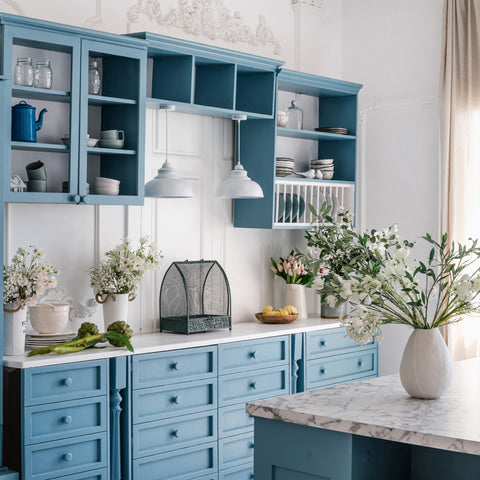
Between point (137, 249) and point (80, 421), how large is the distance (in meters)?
1.20

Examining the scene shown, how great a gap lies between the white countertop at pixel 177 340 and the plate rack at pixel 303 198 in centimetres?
69

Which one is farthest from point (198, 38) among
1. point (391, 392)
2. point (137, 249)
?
point (391, 392)

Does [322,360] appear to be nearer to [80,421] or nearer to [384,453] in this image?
[80,421]

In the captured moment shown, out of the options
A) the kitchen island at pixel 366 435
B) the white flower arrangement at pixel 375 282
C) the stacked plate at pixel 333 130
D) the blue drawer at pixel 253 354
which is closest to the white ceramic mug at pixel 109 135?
the blue drawer at pixel 253 354

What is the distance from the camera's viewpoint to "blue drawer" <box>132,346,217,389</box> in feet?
13.1

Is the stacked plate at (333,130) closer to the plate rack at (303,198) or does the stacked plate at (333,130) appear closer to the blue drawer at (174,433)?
the plate rack at (303,198)

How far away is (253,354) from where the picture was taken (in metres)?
A: 4.64

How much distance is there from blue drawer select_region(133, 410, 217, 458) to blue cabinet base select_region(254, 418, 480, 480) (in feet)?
5.15

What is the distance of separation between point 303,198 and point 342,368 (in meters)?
1.21

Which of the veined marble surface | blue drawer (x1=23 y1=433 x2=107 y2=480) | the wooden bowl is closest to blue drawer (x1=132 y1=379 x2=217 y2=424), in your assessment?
blue drawer (x1=23 y1=433 x2=107 y2=480)

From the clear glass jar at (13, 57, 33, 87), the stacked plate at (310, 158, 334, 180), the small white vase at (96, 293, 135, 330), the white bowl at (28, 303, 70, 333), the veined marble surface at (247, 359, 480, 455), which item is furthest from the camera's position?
the stacked plate at (310, 158, 334, 180)

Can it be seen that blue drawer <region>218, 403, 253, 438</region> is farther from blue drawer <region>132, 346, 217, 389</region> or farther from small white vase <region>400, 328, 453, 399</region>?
small white vase <region>400, 328, 453, 399</region>

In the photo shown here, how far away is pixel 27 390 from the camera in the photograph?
11.6 ft

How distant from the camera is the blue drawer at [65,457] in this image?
356 centimetres
